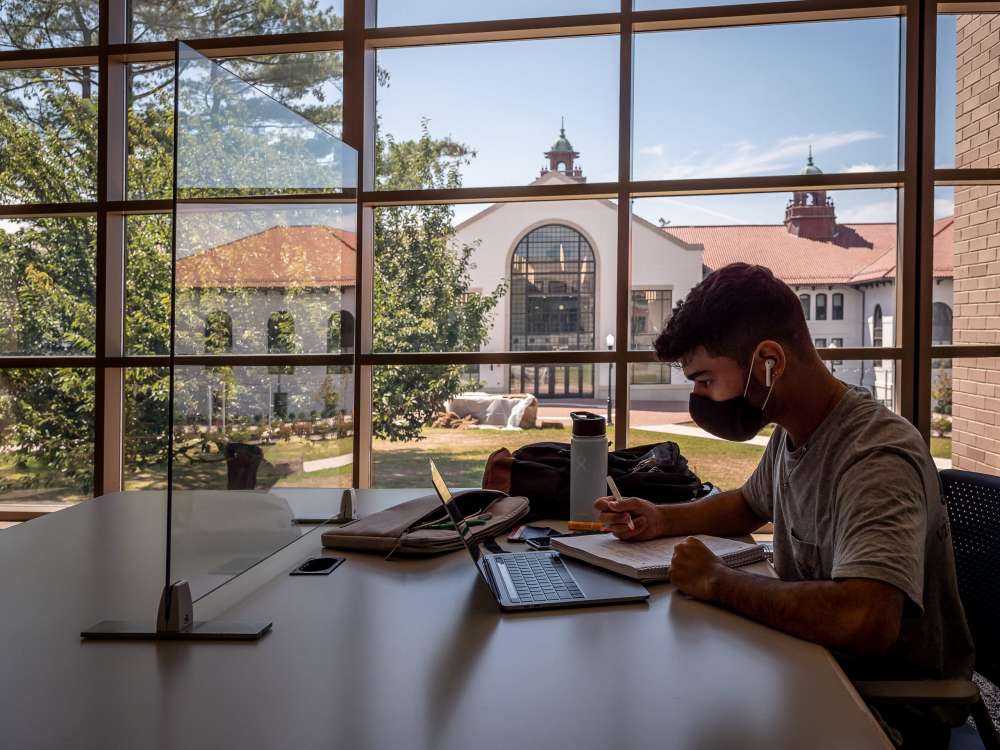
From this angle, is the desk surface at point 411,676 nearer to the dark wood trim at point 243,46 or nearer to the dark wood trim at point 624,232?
the dark wood trim at point 624,232

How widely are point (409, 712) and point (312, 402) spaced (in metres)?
0.92

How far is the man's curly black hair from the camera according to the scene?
4.84 ft

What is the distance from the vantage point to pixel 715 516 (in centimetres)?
175

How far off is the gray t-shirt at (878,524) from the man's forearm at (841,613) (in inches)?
0.9

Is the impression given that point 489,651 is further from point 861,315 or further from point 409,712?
point 861,315

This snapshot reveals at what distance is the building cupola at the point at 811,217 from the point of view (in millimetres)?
3158

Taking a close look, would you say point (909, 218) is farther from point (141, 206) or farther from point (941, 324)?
point (141, 206)

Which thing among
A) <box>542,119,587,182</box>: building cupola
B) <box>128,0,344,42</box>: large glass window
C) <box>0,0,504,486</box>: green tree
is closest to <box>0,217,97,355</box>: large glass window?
<box>0,0,504,486</box>: green tree

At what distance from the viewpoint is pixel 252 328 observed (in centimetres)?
145

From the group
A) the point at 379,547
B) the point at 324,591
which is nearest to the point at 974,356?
the point at 379,547

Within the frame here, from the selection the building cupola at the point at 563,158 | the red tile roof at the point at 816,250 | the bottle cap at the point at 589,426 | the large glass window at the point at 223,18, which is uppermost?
the large glass window at the point at 223,18

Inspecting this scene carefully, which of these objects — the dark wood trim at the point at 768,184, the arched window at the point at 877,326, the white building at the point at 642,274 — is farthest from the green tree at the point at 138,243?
the arched window at the point at 877,326

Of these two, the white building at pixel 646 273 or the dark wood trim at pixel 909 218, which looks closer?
the dark wood trim at pixel 909 218

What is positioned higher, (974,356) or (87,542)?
(974,356)
